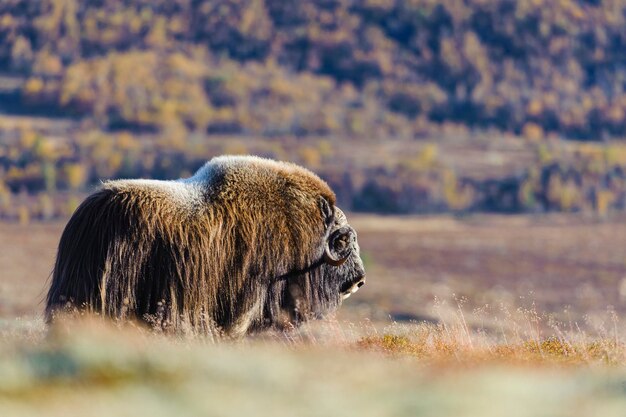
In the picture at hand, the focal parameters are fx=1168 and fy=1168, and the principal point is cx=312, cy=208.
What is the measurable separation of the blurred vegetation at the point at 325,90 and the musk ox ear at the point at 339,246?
66619mm

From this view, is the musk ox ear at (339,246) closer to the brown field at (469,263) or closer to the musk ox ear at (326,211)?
the musk ox ear at (326,211)

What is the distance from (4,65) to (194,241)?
364 feet

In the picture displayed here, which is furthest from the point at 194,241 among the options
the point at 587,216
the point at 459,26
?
the point at 459,26

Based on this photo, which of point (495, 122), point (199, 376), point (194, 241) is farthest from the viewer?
point (495, 122)

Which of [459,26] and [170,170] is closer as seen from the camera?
[170,170]

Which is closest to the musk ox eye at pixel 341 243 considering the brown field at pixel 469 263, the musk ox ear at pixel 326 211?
the musk ox ear at pixel 326 211

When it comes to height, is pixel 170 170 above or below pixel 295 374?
below

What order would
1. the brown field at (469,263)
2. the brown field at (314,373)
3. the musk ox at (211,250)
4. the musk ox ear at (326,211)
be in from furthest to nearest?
the brown field at (469,263)
the musk ox ear at (326,211)
the musk ox at (211,250)
the brown field at (314,373)

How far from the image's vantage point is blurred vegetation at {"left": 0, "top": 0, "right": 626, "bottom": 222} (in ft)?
274

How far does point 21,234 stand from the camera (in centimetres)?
6662

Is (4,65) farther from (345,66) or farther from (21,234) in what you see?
(21,234)

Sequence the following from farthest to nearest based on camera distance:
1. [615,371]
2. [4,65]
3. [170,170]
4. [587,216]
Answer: [4,65] → [587,216] → [170,170] → [615,371]

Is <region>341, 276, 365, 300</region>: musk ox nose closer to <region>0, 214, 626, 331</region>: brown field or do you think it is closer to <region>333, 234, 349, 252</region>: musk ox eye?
<region>333, 234, 349, 252</region>: musk ox eye

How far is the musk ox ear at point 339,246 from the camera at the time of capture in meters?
7.26
